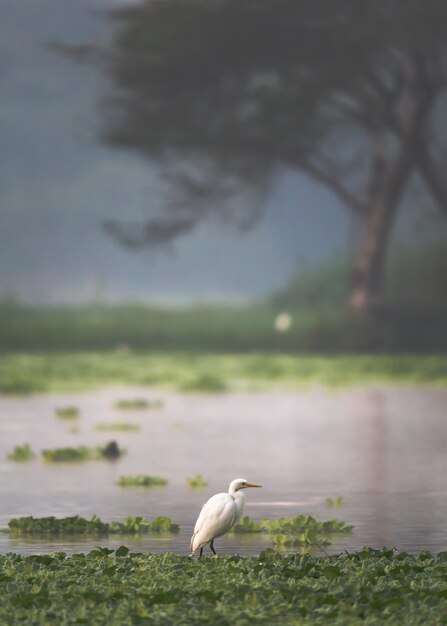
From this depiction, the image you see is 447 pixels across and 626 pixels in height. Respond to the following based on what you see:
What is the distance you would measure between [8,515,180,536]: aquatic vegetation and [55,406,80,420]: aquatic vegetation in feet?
23.0

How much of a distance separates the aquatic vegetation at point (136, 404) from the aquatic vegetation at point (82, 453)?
14.1ft

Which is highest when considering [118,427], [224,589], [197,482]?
[118,427]

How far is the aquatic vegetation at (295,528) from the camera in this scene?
7450 mm

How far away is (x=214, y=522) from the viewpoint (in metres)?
6.43

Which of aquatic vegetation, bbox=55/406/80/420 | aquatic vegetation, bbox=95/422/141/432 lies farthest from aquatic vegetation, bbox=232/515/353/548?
aquatic vegetation, bbox=55/406/80/420

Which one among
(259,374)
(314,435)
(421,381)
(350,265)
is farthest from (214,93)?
(314,435)

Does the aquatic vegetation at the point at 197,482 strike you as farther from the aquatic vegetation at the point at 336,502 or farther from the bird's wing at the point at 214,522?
the bird's wing at the point at 214,522

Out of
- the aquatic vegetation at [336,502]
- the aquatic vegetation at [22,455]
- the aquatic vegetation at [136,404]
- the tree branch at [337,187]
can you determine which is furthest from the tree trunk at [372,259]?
the aquatic vegetation at [336,502]

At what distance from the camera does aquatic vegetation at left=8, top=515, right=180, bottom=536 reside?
7562mm

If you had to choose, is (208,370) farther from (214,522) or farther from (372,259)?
(214,522)

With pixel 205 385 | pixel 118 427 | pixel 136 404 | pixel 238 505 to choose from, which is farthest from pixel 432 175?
pixel 238 505

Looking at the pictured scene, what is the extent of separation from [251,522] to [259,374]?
571 inches

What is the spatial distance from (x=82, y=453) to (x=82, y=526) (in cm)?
380

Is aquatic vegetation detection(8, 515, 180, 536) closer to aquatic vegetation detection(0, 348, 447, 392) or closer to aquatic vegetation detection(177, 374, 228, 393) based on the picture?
aquatic vegetation detection(0, 348, 447, 392)
